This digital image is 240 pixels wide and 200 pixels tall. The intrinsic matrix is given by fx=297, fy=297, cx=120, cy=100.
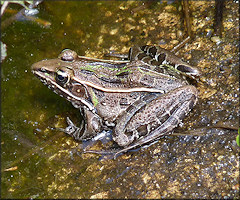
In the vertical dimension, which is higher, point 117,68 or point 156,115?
point 117,68

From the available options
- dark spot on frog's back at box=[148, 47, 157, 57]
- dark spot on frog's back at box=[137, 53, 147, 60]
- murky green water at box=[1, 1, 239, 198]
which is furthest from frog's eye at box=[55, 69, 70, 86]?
dark spot on frog's back at box=[148, 47, 157, 57]

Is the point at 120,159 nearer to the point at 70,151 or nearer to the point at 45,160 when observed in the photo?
the point at 70,151

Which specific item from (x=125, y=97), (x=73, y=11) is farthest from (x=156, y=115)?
(x=73, y=11)

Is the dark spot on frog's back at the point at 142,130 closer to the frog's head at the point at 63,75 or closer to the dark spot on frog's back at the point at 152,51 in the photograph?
the frog's head at the point at 63,75

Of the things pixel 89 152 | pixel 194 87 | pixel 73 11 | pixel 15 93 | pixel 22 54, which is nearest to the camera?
pixel 194 87

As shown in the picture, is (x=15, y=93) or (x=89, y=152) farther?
(x=15, y=93)

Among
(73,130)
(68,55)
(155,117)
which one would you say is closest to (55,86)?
(68,55)

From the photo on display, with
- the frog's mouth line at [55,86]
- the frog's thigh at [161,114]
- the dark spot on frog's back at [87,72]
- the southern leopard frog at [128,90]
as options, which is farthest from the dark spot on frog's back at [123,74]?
the frog's mouth line at [55,86]

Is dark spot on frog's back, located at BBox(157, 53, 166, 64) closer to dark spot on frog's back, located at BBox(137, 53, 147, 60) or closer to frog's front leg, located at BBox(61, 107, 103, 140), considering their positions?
dark spot on frog's back, located at BBox(137, 53, 147, 60)
